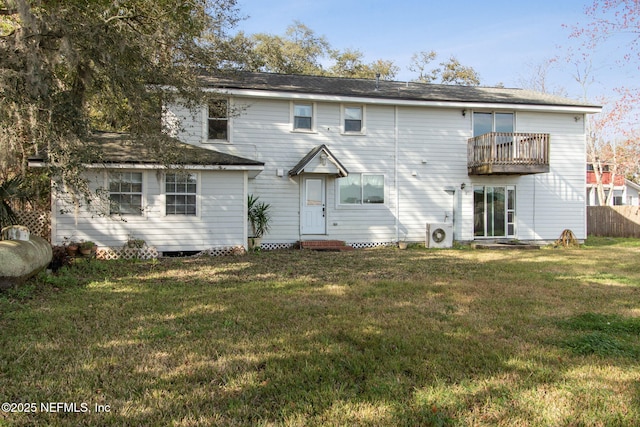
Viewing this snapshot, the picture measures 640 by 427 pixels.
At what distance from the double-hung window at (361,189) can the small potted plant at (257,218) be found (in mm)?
2829

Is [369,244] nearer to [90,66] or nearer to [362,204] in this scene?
[362,204]

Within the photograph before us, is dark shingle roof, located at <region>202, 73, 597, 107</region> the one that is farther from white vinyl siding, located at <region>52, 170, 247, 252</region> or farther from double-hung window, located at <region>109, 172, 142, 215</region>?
double-hung window, located at <region>109, 172, 142, 215</region>

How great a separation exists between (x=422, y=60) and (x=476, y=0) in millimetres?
18860

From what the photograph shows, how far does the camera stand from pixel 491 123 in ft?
53.2

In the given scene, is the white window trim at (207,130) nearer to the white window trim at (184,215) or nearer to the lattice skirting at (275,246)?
the white window trim at (184,215)

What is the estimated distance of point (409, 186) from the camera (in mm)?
15594

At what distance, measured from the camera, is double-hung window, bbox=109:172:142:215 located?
468 inches

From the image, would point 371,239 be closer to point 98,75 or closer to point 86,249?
point 86,249

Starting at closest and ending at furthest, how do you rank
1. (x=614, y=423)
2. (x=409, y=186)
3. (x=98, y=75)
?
(x=614, y=423) → (x=98, y=75) → (x=409, y=186)

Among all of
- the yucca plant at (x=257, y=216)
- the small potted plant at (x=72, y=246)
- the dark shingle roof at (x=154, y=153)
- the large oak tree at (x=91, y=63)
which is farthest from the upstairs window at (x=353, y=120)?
the small potted plant at (x=72, y=246)

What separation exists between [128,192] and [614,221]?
2253 centimetres

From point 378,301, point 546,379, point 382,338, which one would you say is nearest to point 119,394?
point 382,338

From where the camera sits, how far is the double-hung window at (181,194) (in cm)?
1229

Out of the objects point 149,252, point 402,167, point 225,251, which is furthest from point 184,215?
point 402,167
